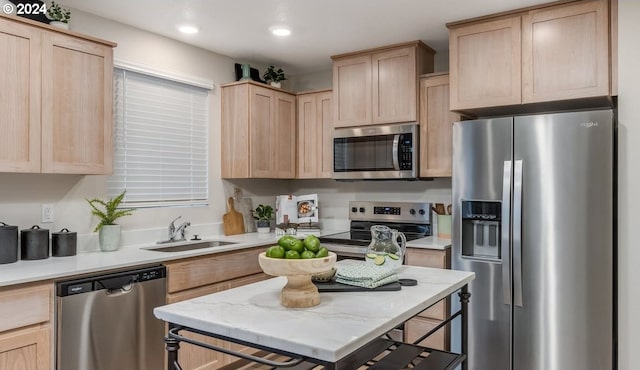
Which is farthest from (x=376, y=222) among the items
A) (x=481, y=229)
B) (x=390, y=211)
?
(x=481, y=229)

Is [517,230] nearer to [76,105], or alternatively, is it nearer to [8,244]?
[76,105]

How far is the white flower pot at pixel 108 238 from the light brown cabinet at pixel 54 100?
408 mm

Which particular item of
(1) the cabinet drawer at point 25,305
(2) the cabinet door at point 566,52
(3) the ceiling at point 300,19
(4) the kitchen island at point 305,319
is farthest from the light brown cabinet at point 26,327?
(2) the cabinet door at point 566,52

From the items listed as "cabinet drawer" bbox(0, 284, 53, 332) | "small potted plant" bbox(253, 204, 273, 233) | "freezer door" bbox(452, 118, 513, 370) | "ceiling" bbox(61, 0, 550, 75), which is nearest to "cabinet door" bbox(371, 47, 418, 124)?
"ceiling" bbox(61, 0, 550, 75)

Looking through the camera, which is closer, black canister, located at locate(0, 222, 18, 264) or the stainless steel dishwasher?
the stainless steel dishwasher

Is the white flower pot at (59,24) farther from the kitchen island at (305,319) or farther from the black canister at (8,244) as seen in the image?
the kitchen island at (305,319)

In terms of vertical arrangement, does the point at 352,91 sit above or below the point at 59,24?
below

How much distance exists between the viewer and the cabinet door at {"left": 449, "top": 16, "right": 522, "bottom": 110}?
2.94 m

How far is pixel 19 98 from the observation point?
7.93ft

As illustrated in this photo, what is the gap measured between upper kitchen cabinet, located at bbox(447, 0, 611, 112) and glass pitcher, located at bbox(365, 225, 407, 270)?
1.49m

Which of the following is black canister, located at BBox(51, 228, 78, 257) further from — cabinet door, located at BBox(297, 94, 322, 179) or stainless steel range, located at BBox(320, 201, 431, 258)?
cabinet door, located at BBox(297, 94, 322, 179)

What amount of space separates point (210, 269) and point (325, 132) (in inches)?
66.4

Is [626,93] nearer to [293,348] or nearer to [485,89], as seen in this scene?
[485,89]

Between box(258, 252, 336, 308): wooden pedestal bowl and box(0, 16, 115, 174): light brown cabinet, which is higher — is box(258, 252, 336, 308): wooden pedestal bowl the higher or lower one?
the lower one
